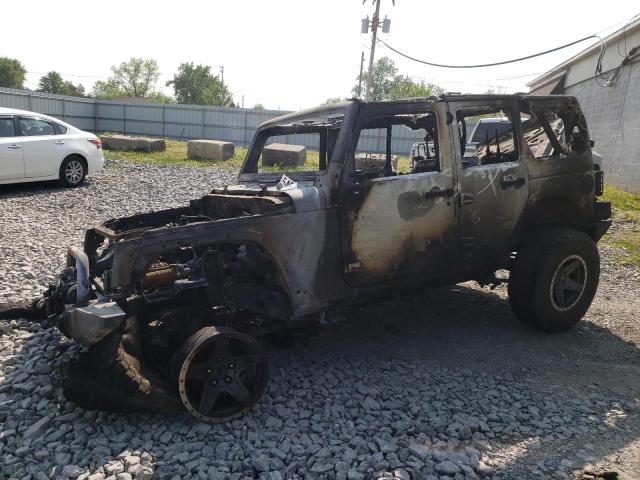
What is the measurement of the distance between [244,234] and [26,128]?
8.67 m

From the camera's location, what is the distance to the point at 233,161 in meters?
16.7

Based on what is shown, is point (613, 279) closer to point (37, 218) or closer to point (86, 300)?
point (86, 300)

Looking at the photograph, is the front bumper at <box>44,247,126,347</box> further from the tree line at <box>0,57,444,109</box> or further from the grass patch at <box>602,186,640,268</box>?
the tree line at <box>0,57,444,109</box>

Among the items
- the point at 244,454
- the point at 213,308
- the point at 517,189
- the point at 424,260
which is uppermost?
the point at 517,189

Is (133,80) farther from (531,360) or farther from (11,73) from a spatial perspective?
(531,360)

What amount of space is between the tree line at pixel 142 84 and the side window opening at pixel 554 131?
53475 mm

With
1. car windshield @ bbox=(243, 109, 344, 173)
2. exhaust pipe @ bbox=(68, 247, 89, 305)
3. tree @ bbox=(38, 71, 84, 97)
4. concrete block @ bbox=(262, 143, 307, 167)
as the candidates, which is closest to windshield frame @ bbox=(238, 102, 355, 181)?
car windshield @ bbox=(243, 109, 344, 173)

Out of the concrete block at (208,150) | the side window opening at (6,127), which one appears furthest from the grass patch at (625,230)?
the concrete block at (208,150)

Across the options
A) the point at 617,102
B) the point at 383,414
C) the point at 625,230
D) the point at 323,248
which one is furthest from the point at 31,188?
the point at 617,102

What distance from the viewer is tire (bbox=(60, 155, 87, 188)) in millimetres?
10734

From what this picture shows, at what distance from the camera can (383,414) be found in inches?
130

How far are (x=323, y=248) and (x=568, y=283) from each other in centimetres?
241

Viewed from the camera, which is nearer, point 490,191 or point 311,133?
point 490,191

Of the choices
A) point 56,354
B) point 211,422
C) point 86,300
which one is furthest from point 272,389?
point 56,354
